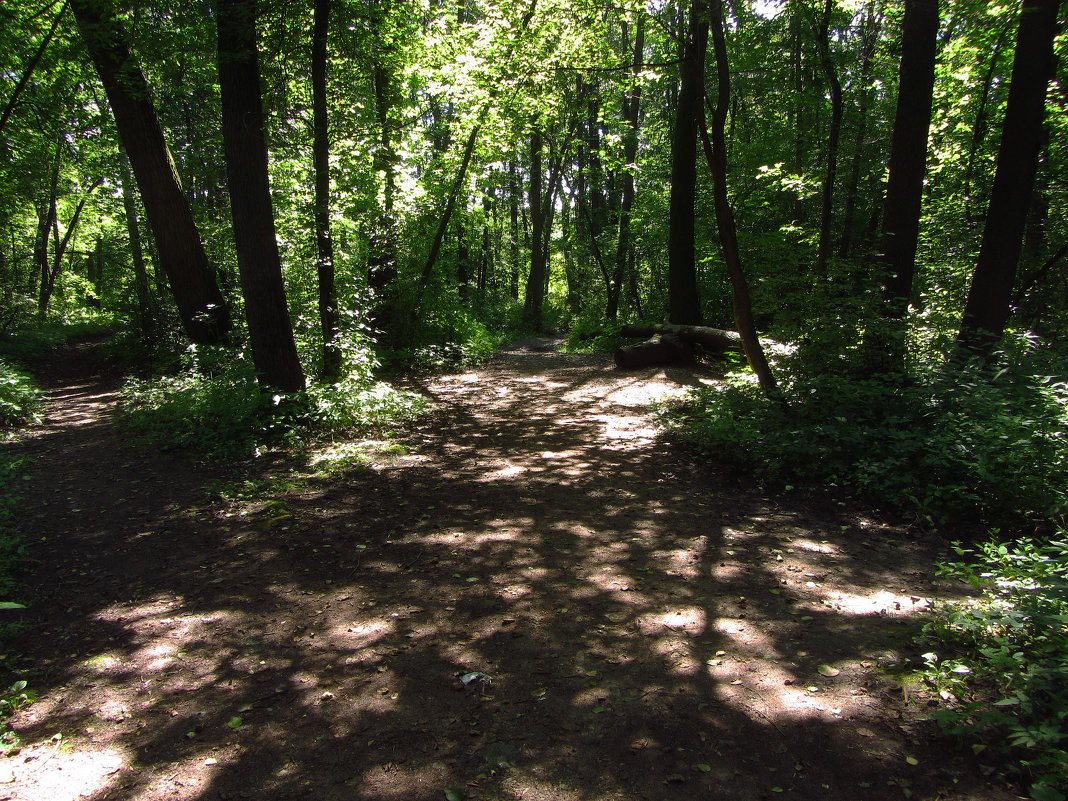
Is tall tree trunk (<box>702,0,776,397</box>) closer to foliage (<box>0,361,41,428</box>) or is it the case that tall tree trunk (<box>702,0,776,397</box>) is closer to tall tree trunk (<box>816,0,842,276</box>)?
tall tree trunk (<box>816,0,842,276</box>)

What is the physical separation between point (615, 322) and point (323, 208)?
1181 cm

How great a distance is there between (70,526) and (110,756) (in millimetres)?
3671

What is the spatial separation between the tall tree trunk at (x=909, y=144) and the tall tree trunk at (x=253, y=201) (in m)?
8.01

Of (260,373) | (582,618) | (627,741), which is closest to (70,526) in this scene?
(260,373)

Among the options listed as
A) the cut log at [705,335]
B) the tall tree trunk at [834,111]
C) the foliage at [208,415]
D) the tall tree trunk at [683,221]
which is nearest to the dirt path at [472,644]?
the foliage at [208,415]

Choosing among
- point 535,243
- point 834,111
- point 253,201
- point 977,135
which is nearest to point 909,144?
point 834,111

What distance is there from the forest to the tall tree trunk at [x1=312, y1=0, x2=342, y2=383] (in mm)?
56

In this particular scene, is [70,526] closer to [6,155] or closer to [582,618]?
[582,618]

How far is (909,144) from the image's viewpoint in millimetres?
7734

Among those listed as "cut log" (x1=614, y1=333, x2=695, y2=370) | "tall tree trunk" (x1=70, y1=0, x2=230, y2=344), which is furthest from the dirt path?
"cut log" (x1=614, y1=333, x2=695, y2=370)

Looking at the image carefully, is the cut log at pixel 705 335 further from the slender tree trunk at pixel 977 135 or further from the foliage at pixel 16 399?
the foliage at pixel 16 399

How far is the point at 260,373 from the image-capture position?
321 inches

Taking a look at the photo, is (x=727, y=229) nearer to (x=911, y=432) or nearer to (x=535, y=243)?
(x=911, y=432)

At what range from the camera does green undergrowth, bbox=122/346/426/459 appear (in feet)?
25.1
